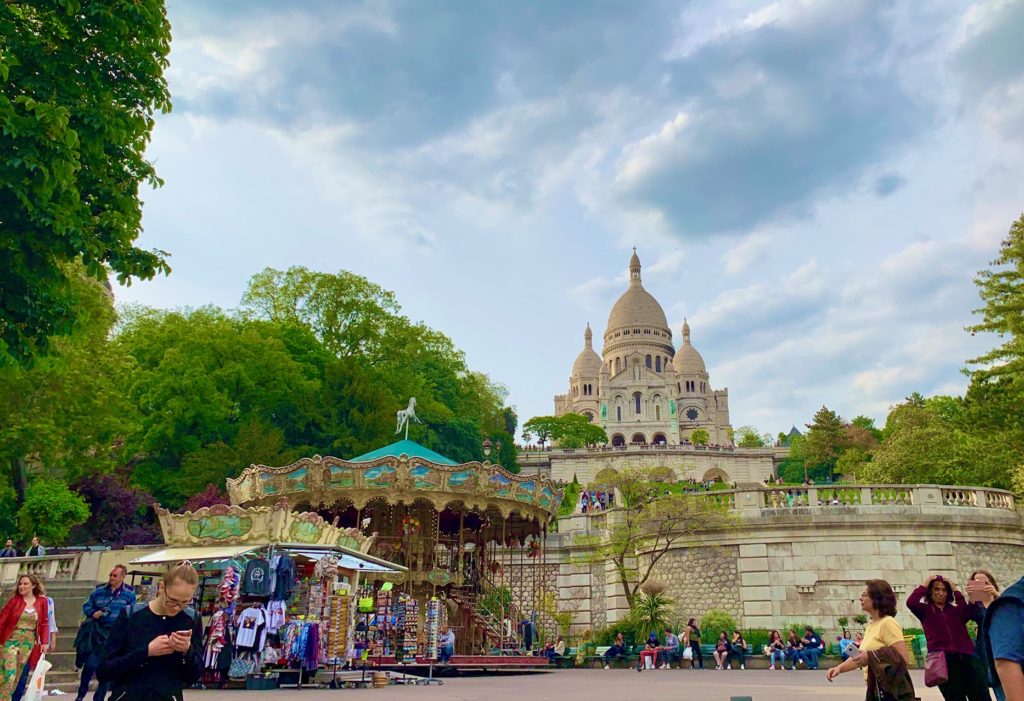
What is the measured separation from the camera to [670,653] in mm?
22953

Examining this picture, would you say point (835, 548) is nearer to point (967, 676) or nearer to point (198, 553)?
point (198, 553)

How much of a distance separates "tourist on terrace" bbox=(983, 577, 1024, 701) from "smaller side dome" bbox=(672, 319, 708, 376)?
12614cm

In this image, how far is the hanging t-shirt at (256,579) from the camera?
13633 mm

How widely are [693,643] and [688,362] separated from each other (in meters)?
109

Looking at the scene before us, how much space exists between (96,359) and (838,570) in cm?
2522

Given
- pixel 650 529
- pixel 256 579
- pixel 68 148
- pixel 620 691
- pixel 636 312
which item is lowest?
pixel 620 691

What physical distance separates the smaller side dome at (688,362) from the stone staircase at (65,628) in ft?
373

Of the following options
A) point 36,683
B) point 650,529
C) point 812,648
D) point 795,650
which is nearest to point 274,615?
point 36,683

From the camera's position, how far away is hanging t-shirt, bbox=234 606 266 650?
13.5 metres

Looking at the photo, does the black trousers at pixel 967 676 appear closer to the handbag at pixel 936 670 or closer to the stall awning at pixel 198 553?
the handbag at pixel 936 670

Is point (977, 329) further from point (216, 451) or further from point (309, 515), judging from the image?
point (216, 451)

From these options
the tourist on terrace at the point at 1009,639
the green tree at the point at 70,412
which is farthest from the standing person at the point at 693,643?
the tourist on terrace at the point at 1009,639

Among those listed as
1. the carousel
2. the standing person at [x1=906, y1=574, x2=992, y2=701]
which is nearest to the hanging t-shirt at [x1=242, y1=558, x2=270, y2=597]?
the carousel

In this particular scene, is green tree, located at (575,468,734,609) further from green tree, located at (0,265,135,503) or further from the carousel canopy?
green tree, located at (0,265,135,503)
